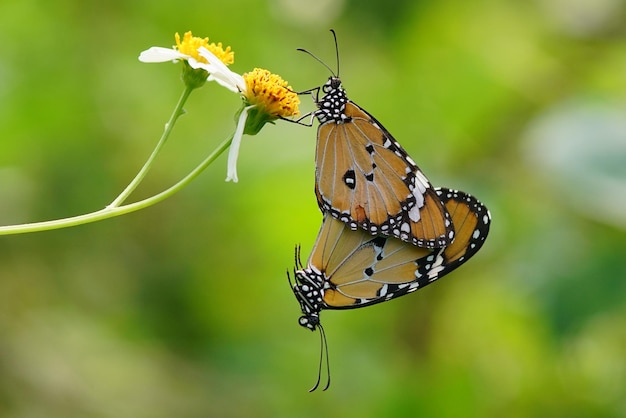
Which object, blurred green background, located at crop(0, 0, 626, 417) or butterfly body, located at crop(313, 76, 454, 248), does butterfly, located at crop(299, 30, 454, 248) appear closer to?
butterfly body, located at crop(313, 76, 454, 248)

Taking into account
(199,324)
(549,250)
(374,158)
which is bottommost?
(199,324)

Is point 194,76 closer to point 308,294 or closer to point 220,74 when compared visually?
point 220,74

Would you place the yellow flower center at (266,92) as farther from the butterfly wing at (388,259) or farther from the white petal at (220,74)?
the butterfly wing at (388,259)

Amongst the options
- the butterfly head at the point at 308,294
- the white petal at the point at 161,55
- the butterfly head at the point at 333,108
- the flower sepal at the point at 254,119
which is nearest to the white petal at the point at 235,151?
the flower sepal at the point at 254,119

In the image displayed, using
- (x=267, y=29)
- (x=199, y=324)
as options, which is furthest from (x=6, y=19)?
(x=199, y=324)

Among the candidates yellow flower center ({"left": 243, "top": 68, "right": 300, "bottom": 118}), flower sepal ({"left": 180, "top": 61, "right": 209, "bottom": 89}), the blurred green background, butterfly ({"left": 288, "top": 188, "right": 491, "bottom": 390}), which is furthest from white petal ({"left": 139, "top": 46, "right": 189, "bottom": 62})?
the blurred green background

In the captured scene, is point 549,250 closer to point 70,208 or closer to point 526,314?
point 526,314

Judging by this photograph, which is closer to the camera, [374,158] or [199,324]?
[374,158]
